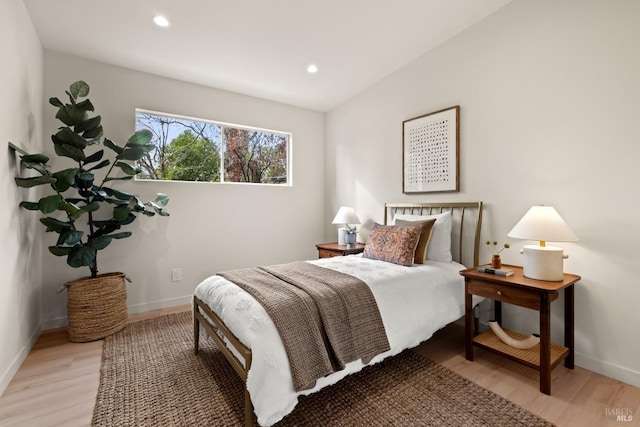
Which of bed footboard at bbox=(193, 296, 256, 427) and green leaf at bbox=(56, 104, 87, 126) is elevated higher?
green leaf at bbox=(56, 104, 87, 126)

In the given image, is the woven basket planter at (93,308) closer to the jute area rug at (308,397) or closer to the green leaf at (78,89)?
the jute area rug at (308,397)

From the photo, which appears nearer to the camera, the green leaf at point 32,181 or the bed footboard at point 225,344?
the bed footboard at point 225,344

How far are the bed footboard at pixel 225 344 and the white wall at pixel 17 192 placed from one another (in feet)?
3.76

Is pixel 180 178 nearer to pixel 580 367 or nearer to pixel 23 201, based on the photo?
pixel 23 201

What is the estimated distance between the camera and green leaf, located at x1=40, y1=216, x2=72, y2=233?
2262 mm

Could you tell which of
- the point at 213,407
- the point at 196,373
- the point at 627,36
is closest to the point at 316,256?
the point at 196,373

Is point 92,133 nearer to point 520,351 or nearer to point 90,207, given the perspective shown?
point 90,207

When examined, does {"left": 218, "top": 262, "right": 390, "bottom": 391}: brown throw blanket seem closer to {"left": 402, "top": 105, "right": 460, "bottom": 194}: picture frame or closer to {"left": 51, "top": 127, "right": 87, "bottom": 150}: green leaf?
{"left": 402, "top": 105, "right": 460, "bottom": 194}: picture frame

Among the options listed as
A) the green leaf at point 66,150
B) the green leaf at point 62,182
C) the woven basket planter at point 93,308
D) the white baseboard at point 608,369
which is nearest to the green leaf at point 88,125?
the green leaf at point 66,150

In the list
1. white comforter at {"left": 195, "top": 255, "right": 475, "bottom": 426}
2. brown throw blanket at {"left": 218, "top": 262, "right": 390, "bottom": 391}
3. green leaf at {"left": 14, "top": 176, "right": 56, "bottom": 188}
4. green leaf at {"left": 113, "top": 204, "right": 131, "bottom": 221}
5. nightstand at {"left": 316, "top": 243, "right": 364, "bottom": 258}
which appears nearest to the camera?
white comforter at {"left": 195, "top": 255, "right": 475, "bottom": 426}

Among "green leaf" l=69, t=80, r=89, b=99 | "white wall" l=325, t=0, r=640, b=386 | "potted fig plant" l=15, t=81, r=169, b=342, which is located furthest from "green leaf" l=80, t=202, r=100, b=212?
"white wall" l=325, t=0, r=640, b=386

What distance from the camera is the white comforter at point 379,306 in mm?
1354

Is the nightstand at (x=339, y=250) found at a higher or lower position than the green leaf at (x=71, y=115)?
lower

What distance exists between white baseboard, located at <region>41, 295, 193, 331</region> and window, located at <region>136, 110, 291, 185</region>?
4.63ft
